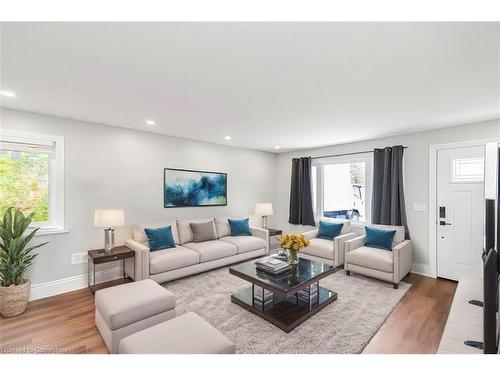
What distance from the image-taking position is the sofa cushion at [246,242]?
415cm

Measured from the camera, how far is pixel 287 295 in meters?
→ 2.23

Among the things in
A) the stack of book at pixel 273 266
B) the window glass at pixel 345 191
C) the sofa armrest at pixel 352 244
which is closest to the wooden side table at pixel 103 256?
the stack of book at pixel 273 266

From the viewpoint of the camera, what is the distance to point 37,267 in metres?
2.93

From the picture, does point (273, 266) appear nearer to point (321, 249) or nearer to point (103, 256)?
point (321, 249)

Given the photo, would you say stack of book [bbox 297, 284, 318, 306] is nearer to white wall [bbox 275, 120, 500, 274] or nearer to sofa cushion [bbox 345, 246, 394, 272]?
sofa cushion [bbox 345, 246, 394, 272]

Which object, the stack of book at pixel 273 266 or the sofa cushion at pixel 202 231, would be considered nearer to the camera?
the stack of book at pixel 273 266

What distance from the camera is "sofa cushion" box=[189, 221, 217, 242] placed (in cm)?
405

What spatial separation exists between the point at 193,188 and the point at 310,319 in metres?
3.03

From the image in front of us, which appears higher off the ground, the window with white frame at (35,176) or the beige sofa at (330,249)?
the window with white frame at (35,176)

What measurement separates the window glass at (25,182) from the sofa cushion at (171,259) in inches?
59.4

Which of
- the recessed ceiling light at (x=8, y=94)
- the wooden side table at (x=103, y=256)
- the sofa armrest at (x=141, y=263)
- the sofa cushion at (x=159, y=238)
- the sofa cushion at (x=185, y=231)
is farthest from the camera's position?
the sofa cushion at (x=185, y=231)

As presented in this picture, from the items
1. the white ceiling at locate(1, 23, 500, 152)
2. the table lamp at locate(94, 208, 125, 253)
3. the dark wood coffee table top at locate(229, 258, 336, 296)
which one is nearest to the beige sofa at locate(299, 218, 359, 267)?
the dark wood coffee table top at locate(229, 258, 336, 296)

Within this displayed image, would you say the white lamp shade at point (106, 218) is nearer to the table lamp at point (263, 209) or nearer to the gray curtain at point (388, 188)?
the table lamp at point (263, 209)
